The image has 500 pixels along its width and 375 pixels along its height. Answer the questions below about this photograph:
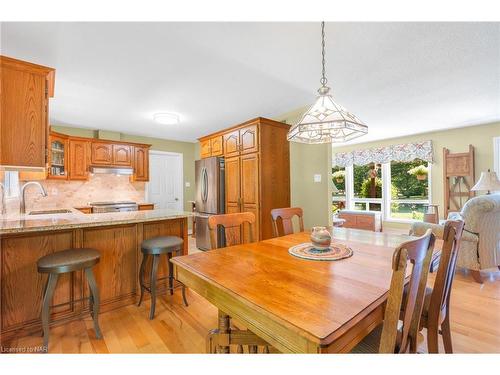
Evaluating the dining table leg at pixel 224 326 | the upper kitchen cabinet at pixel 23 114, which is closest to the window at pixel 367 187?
the dining table leg at pixel 224 326

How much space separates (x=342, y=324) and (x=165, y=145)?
5.73 meters

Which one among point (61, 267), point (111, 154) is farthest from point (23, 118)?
point (111, 154)

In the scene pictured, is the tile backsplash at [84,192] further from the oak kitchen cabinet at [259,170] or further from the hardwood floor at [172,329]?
the hardwood floor at [172,329]

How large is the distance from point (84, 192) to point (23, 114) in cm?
315

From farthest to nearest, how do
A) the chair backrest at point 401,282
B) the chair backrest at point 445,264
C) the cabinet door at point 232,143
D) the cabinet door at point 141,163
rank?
the cabinet door at point 141,163
the cabinet door at point 232,143
the chair backrest at point 445,264
the chair backrest at point 401,282

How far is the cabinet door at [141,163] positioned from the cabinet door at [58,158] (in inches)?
45.1

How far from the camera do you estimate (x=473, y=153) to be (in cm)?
455

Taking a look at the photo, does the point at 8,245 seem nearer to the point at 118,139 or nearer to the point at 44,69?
the point at 44,69

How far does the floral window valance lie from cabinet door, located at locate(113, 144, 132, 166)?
213 inches

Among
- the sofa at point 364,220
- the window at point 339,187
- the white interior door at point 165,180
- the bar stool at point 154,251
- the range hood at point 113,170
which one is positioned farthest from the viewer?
the window at point 339,187

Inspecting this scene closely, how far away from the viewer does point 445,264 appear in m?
1.05

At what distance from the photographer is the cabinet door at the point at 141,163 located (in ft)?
16.0

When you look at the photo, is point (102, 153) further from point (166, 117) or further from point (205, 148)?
point (205, 148)
